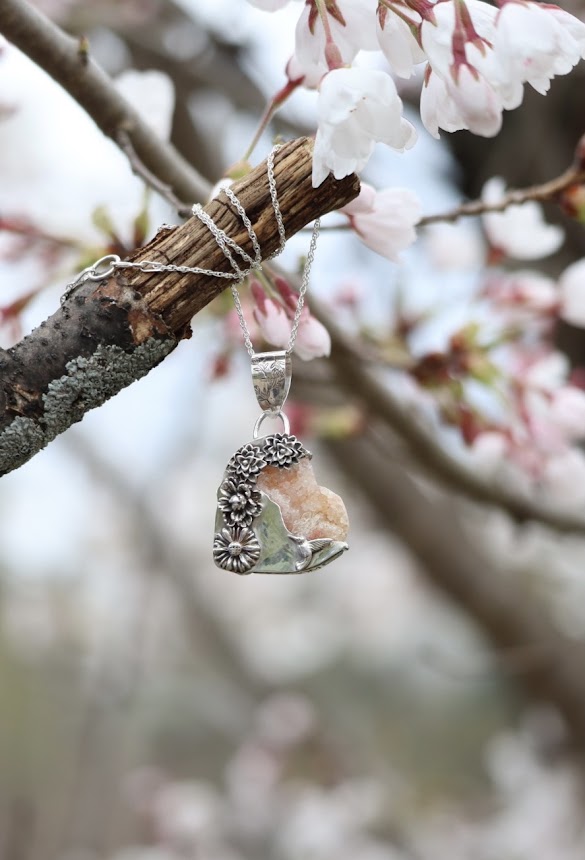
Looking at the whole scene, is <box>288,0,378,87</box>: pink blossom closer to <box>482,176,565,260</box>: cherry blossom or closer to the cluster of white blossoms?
the cluster of white blossoms

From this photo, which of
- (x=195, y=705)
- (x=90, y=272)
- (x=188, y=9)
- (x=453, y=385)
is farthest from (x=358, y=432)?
(x=195, y=705)

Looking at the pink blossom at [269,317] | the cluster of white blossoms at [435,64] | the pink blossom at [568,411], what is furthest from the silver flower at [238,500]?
the pink blossom at [568,411]

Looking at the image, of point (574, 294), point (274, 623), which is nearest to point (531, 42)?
point (574, 294)

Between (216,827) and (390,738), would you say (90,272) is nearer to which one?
(216,827)

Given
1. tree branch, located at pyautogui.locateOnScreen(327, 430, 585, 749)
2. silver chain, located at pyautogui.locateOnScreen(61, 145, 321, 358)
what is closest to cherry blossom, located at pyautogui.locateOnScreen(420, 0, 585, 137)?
silver chain, located at pyautogui.locateOnScreen(61, 145, 321, 358)

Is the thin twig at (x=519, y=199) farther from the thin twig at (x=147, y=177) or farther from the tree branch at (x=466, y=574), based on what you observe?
the tree branch at (x=466, y=574)
